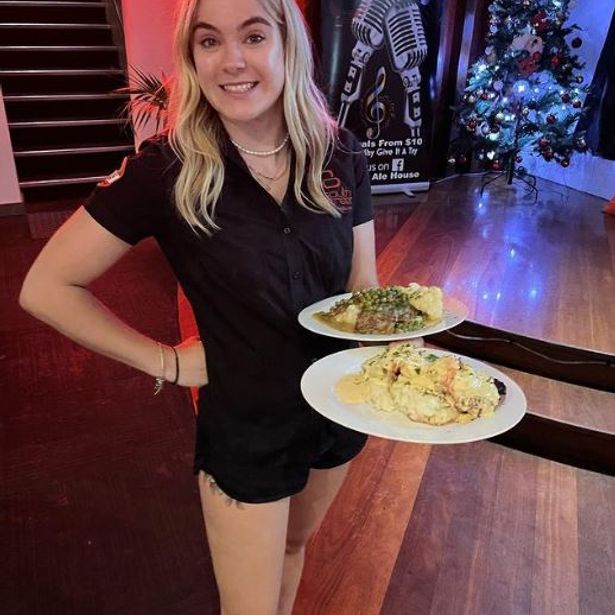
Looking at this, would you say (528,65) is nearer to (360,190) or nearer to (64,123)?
(64,123)

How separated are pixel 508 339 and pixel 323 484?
6.31ft

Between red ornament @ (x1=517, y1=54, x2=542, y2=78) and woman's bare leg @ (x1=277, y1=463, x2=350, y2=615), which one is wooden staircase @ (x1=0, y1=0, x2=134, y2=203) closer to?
red ornament @ (x1=517, y1=54, x2=542, y2=78)

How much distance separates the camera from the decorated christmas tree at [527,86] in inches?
191

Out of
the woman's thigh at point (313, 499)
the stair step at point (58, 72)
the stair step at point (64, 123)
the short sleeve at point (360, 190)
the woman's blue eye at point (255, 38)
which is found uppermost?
the woman's blue eye at point (255, 38)

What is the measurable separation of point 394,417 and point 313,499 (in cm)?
45

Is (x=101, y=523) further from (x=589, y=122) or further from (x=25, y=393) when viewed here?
(x=589, y=122)

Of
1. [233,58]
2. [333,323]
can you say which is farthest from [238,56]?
[333,323]

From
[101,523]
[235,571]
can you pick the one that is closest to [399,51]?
[101,523]

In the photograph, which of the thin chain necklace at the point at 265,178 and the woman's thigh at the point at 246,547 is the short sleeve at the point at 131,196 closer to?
the thin chain necklace at the point at 265,178

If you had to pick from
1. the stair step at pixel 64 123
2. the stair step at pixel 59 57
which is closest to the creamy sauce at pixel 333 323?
the stair step at pixel 64 123

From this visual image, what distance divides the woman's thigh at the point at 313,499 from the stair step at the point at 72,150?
502cm

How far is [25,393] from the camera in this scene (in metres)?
2.78

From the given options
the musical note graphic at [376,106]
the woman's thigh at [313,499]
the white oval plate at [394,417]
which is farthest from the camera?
the musical note graphic at [376,106]

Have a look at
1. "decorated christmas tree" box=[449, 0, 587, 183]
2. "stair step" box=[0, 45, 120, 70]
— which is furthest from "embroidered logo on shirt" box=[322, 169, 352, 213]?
"stair step" box=[0, 45, 120, 70]
